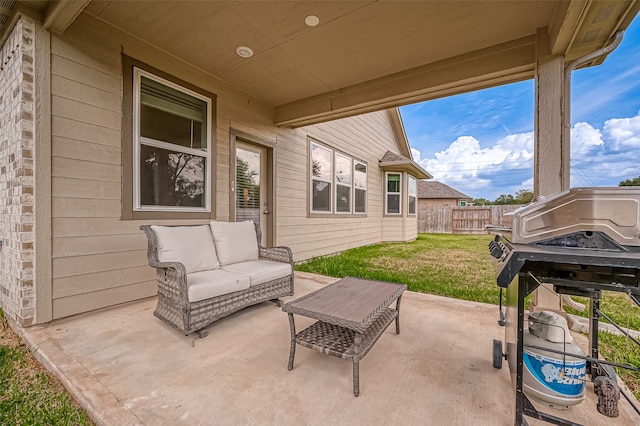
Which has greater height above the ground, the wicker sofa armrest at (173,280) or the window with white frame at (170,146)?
the window with white frame at (170,146)

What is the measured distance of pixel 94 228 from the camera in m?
2.81

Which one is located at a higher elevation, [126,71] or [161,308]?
[126,71]

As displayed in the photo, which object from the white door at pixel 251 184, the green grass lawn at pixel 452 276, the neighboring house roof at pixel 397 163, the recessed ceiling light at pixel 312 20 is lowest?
the green grass lawn at pixel 452 276

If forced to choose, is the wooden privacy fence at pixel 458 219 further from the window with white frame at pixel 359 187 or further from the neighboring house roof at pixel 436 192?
the window with white frame at pixel 359 187

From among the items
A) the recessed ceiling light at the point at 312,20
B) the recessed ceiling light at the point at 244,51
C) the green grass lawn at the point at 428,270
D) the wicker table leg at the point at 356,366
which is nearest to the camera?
the wicker table leg at the point at 356,366

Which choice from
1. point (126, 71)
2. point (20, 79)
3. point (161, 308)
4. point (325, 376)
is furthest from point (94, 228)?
point (325, 376)

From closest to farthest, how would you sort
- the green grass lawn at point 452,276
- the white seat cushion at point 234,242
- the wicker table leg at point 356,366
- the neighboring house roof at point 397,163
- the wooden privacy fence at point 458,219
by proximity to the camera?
1. the wicker table leg at point 356,366
2. the green grass lawn at point 452,276
3. the white seat cushion at point 234,242
4. the neighboring house roof at point 397,163
5. the wooden privacy fence at point 458,219

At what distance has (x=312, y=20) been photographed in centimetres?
281

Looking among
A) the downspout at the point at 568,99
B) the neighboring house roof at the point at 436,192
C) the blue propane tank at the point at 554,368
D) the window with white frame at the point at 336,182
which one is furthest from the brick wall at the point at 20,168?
the neighboring house roof at the point at 436,192

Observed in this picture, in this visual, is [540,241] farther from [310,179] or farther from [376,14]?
[310,179]

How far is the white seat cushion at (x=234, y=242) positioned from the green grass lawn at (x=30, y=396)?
158 centimetres

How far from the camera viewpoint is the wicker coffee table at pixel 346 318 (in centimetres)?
162

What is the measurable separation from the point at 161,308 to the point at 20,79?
2371 millimetres

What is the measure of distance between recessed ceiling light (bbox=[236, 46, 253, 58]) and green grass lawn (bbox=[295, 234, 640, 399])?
135 inches
